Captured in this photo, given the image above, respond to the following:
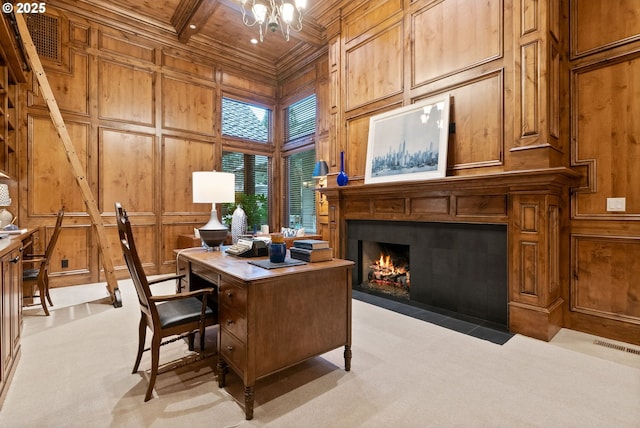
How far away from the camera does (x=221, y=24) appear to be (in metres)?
4.99

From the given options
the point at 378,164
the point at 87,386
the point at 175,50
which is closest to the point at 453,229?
the point at 378,164

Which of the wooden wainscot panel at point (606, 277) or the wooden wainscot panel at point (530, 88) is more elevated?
the wooden wainscot panel at point (530, 88)

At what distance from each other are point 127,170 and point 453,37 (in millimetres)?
4859

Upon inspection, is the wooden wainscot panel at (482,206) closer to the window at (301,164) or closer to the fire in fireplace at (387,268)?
the fire in fireplace at (387,268)

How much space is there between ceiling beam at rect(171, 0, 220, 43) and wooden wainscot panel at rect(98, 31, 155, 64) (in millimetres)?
583

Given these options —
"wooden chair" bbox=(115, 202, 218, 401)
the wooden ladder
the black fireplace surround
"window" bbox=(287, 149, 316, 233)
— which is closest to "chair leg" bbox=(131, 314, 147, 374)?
"wooden chair" bbox=(115, 202, 218, 401)

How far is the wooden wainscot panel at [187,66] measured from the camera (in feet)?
17.2

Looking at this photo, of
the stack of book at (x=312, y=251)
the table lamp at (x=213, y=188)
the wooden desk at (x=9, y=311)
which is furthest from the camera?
the table lamp at (x=213, y=188)

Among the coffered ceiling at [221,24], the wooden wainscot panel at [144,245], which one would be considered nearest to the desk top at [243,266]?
the wooden wainscot panel at [144,245]

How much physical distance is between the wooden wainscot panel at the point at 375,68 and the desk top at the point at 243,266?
103 inches

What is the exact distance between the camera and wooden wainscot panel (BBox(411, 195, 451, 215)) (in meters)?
3.20

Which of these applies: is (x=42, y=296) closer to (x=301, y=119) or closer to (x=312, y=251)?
(x=312, y=251)

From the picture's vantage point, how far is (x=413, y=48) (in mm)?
3508

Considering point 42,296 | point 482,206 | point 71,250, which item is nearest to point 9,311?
point 42,296
